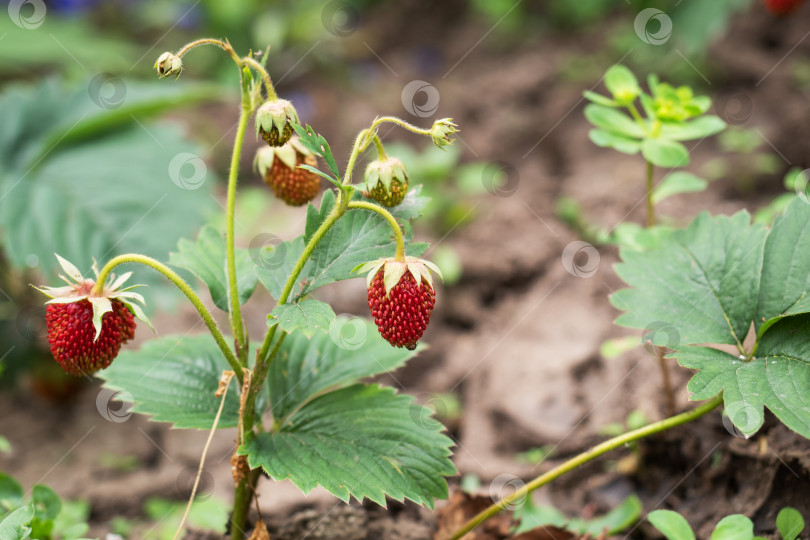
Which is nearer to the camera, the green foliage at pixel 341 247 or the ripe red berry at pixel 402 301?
the ripe red berry at pixel 402 301

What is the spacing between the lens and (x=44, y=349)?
2740mm

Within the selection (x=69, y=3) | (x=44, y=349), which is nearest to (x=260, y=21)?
(x=69, y=3)

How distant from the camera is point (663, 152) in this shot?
175cm

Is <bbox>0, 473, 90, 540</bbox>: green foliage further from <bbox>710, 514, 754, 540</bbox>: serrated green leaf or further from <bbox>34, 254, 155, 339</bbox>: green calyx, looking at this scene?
<bbox>710, 514, 754, 540</bbox>: serrated green leaf

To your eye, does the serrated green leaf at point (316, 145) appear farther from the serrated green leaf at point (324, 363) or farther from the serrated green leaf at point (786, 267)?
the serrated green leaf at point (786, 267)

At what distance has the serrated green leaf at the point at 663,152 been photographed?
173 cm

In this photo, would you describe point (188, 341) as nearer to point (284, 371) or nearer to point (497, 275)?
point (284, 371)

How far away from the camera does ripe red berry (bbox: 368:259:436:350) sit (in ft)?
3.97

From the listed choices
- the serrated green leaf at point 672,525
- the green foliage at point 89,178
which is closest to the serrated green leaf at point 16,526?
the serrated green leaf at point 672,525

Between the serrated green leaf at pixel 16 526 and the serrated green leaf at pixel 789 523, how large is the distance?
141 cm

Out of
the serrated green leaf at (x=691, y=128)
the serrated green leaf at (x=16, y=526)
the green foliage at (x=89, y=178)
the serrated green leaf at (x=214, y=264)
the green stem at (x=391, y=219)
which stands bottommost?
the green foliage at (x=89, y=178)

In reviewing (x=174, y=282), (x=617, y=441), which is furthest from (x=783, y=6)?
(x=174, y=282)

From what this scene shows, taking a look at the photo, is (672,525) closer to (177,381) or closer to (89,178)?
(177,381)

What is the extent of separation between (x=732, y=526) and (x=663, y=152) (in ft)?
2.94
